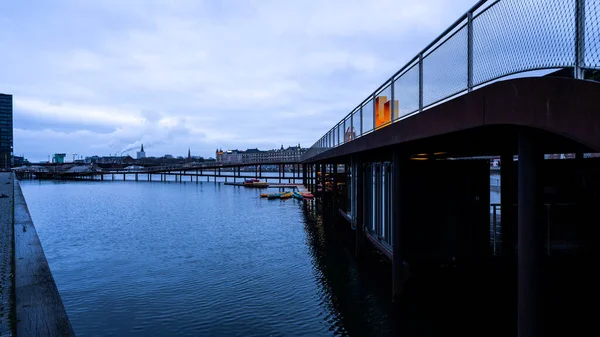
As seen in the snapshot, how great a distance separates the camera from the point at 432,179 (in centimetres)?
1166

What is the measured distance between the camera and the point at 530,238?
188 inches

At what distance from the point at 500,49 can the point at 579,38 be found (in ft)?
4.57

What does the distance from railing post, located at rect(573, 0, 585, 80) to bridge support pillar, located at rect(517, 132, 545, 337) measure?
3.64 ft

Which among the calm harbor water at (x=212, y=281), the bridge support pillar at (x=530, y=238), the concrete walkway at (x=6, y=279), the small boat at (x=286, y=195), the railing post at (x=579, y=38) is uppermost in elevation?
the railing post at (x=579, y=38)

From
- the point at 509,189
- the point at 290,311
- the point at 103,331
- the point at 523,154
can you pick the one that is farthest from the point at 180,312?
the point at 509,189

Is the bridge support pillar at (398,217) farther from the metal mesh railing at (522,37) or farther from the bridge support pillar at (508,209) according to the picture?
the metal mesh railing at (522,37)

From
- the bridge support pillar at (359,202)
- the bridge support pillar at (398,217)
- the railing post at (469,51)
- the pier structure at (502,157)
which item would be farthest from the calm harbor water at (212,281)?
the railing post at (469,51)

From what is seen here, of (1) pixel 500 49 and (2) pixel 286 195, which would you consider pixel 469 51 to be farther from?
(2) pixel 286 195

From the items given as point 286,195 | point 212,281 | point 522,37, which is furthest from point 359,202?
point 286,195

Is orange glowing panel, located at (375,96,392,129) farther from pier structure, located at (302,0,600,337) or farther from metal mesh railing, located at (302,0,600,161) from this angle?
metal mesh railing, located at (302,0,600,161)

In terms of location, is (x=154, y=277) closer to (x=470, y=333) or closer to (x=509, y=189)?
(x=470, y=333)

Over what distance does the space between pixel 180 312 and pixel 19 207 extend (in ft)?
46.1

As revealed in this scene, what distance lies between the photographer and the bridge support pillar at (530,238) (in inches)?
186

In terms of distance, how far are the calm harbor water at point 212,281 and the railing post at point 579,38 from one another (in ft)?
26.0
